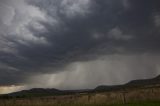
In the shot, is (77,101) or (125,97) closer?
(125,97)

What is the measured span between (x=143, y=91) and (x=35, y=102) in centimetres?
6924

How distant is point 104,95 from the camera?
160375mm

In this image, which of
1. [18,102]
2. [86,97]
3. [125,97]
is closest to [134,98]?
[125,97]

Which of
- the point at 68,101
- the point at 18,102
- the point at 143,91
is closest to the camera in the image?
the point at 143,91

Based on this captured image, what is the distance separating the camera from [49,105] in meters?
158

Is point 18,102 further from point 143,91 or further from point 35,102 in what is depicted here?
point 143,91

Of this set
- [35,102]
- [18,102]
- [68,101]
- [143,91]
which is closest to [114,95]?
[143,91]

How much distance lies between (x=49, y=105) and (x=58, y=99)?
54.9 ft

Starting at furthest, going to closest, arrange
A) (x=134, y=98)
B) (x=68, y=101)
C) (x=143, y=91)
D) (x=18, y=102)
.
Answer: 1. (x=18, y=102)
2. (x=68, y=101)
3. (x=143, y=91)
4. (x=134, y=98)

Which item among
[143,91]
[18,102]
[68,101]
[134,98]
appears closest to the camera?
[134,98]

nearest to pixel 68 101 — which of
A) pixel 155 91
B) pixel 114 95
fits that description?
pixel 114 95

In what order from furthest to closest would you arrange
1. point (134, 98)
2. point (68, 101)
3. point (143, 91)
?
point (68, 101)
point (143, 91)
point (134, 98)

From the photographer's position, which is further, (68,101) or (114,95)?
(68,101)

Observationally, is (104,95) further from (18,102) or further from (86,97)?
(18,102)
